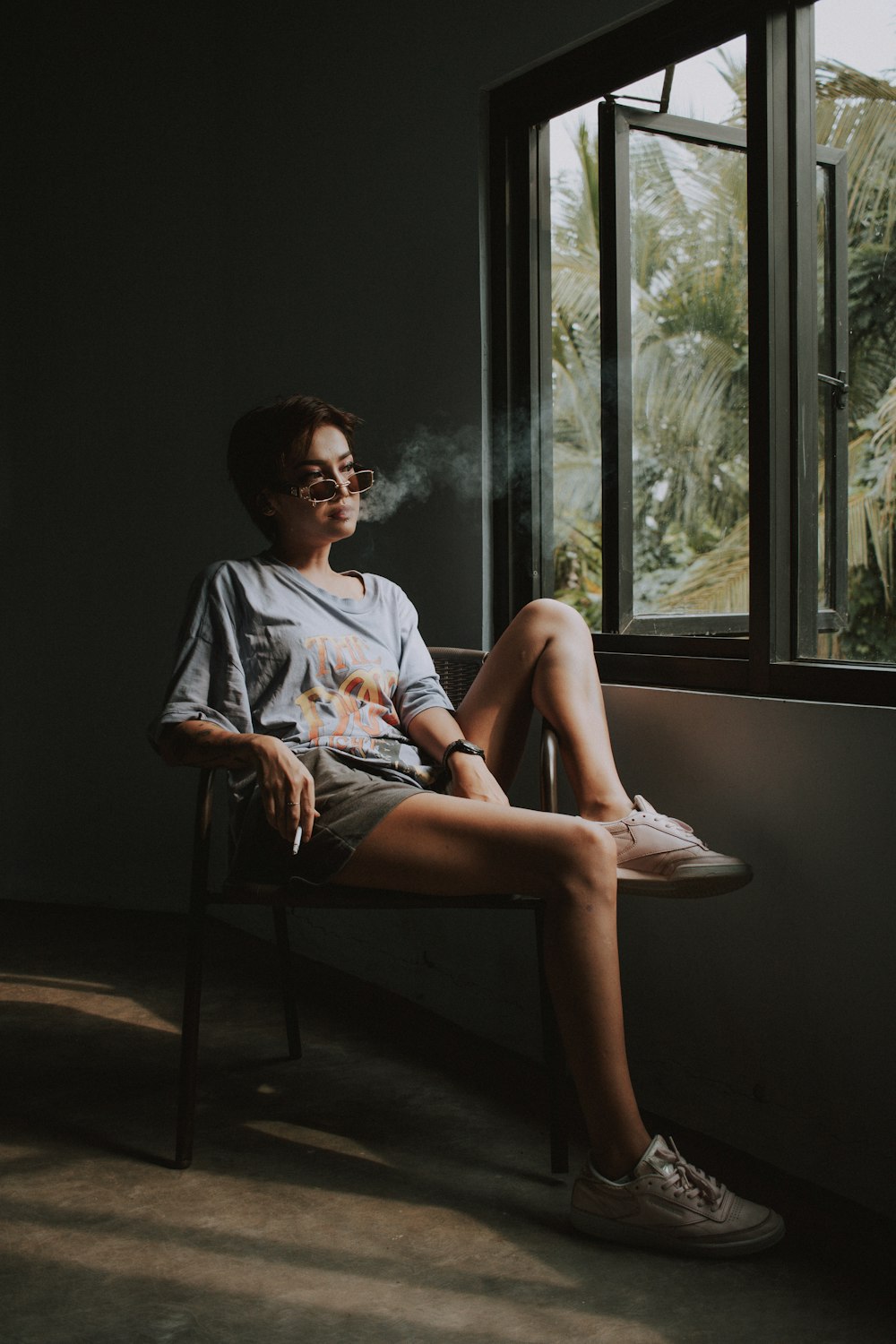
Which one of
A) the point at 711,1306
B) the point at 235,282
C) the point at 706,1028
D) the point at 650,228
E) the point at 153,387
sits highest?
the point at 650,228

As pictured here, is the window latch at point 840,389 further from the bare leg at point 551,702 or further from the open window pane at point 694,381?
the open window pane at point 694,381

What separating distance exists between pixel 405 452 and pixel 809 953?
1528 millimetres

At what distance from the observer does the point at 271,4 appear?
10.9 ft

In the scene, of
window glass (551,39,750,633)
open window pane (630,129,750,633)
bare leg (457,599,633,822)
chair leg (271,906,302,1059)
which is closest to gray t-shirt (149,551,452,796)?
bare leg (457,599,633,822)

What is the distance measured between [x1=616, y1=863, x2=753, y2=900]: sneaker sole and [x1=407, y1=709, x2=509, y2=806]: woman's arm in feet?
0.88

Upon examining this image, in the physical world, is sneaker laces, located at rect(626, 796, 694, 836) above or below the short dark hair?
below

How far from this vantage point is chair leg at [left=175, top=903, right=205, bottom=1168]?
1910mm

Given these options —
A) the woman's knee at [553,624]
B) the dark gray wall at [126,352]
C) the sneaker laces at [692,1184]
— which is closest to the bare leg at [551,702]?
the woman's knee at [553,624]

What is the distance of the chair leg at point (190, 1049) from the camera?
6.27ft

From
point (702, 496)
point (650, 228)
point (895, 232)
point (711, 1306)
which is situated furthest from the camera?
point (702, 496)

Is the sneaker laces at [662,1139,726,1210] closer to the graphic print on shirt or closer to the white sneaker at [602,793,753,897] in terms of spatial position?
the white sneaker at [602,793,753,897]

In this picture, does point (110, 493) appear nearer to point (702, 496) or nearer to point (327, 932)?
point (327, 932)

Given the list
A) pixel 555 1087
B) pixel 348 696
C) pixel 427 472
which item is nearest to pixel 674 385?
pixel 427 472

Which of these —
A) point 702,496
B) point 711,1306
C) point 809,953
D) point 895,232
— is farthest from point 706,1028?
point 702,496
